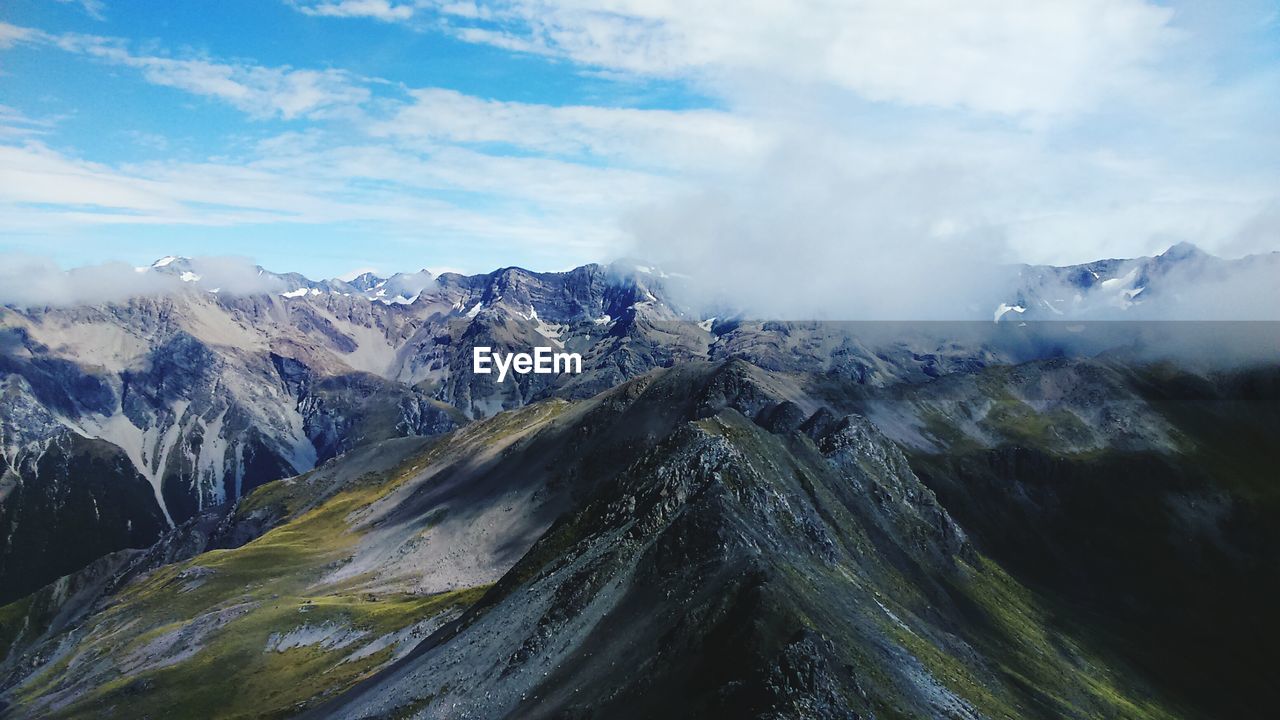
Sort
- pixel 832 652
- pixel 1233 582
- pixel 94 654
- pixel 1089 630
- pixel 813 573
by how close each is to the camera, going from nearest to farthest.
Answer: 1. pixel 832 652
2. pixel 813 573
3. pixel 1089 630
4. pixel 94 654
5. pixel 1233 582

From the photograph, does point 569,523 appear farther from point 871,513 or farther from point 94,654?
point 94,654

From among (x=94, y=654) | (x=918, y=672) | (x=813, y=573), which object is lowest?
(x=94, y=654)

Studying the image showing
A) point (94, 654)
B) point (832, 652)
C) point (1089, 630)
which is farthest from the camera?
point (94, 654)

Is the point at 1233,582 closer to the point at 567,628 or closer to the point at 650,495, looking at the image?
the point at 650,495

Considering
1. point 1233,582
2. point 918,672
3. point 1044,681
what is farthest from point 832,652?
point 1233,582

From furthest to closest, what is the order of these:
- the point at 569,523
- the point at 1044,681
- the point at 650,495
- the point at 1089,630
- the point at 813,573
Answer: the point at 1089,630
the point at 1044,681
the point at 569,523
the point at 650,495
the point at 813,573

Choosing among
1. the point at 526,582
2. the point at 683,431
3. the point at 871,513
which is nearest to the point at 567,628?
the point at 526,582

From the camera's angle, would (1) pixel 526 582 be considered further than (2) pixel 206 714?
No

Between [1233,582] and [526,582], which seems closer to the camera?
[526,582]

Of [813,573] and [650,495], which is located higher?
[650,495]
